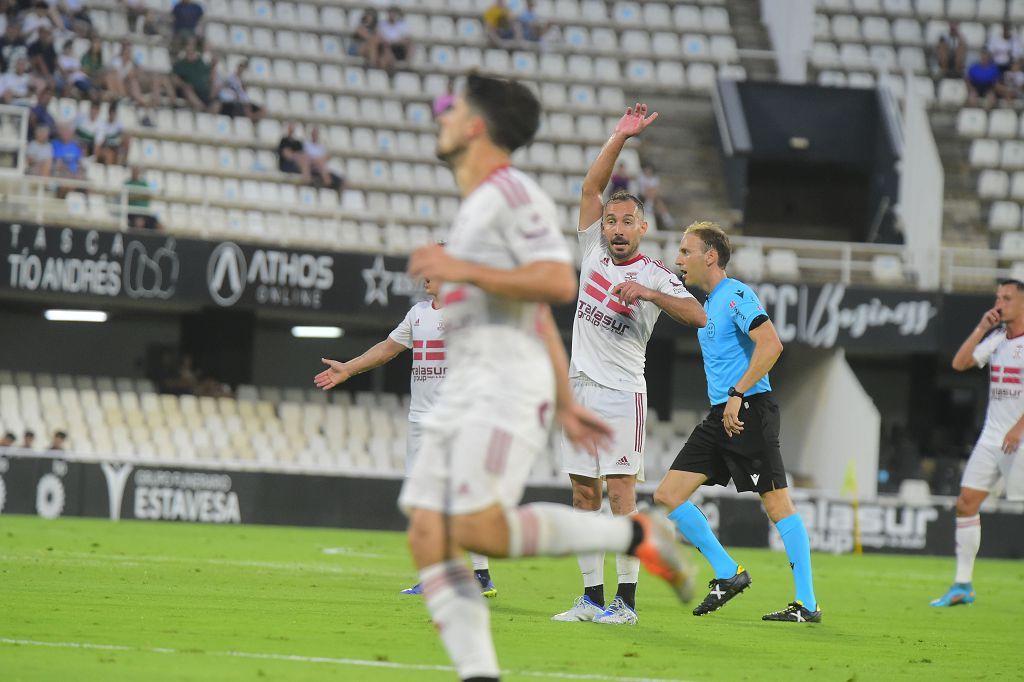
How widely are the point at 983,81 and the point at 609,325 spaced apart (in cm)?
2236

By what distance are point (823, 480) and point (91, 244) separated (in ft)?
38.3

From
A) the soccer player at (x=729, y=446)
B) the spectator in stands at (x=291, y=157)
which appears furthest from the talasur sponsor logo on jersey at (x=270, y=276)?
the soccer player at (x=729, y=446)

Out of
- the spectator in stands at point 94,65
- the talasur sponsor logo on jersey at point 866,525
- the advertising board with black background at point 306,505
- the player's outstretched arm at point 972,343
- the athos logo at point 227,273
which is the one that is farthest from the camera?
the spectator in stands at point 94,65

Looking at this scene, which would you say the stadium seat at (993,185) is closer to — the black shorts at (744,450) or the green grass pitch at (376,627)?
the green grass pitch at (376,627)

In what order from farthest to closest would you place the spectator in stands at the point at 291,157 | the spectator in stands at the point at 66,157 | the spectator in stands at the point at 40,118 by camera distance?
the spectator in stands at the point at 291,157 → the spectator in stands at the point at 40,118 → the spectator in stands at the point at 66,157

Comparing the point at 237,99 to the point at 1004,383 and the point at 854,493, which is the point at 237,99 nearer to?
the point at 854,493

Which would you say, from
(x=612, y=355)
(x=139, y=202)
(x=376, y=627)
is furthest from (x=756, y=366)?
(x=139, y=202)

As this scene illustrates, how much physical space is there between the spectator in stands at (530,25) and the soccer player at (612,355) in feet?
65.6

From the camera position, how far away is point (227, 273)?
2202 cm

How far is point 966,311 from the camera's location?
23.1 metres

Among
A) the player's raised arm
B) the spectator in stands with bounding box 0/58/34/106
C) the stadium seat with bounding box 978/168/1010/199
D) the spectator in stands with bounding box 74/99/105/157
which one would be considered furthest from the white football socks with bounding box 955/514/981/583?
the stadium seat with bounding box 978/168/1010/199

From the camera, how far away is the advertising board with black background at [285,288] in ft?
70.2

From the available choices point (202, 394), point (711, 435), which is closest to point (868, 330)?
point (202, 394)

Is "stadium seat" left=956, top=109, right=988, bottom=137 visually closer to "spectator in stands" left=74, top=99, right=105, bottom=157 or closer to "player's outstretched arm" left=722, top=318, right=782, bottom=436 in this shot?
"spectator in stands" left=74, top=99, right=105, bottom=157
